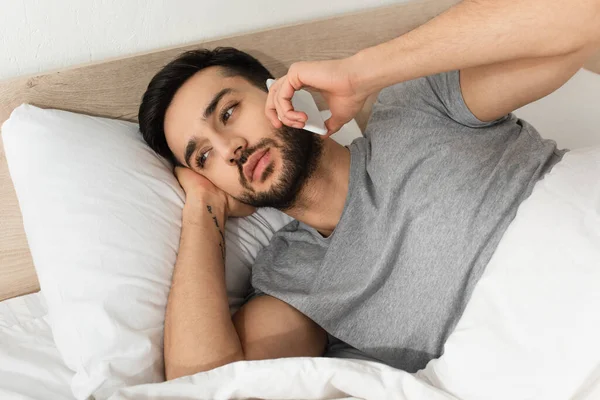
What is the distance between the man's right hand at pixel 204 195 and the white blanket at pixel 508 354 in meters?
0.46

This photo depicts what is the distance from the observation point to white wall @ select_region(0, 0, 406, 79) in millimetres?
1274

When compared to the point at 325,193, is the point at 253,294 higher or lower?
lower

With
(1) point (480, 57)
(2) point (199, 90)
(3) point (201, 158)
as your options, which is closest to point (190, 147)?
(3) point (201, 158)

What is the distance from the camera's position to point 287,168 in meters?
1.30

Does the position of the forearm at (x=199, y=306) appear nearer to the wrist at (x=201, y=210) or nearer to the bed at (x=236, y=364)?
the wrist at (x=201, y=210)

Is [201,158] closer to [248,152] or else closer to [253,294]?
[248,152]

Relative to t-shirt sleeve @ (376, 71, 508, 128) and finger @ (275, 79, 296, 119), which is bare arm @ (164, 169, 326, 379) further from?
t-shirt sleeve @ (376, 71, 508, 128)

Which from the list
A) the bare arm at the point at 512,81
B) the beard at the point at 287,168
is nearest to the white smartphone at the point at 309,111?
the beard at the point at 287,168

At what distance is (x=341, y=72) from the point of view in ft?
3.53

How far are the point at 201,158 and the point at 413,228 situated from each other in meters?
0.52

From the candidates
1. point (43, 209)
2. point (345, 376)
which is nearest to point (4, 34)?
point (43, 209)

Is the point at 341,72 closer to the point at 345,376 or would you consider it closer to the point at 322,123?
the point at 322,123

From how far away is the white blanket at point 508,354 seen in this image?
92cm

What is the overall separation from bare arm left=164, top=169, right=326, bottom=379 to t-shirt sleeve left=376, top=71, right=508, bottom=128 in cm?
49
